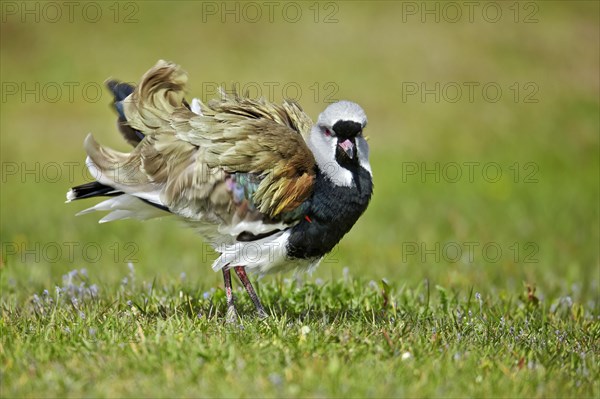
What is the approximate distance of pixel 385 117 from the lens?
1484 centimetres

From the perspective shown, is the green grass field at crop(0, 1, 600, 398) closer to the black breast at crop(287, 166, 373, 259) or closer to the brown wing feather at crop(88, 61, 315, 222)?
the black breast at crop(287, 166, 373, 259)

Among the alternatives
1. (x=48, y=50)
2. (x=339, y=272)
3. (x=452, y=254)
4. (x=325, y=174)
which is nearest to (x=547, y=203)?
(x=452, y=254)

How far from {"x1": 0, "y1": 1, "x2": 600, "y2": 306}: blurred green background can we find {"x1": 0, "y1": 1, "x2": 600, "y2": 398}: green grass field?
5 centimetres

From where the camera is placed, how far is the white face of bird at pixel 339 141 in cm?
552

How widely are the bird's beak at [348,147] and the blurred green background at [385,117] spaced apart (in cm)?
221

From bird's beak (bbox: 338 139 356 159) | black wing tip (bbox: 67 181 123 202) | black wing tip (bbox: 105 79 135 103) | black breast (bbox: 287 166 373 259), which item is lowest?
black breast (bbox: 287 166 373 259)

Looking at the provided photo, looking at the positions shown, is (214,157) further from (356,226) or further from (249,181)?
(356,226)

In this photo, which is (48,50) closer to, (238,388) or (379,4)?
(379,4)

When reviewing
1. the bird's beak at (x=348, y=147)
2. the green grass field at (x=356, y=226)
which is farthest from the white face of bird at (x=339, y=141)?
the green grass field at (x=356, y=226)

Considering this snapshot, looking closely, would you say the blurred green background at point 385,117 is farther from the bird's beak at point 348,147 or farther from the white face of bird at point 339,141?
the bird's beak at point 348,147

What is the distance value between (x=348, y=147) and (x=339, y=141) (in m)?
0.10

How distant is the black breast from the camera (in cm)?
554

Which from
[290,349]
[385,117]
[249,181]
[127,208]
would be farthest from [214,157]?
[385,117]

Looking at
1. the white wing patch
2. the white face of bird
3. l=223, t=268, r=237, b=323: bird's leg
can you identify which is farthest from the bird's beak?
the white wing patch
